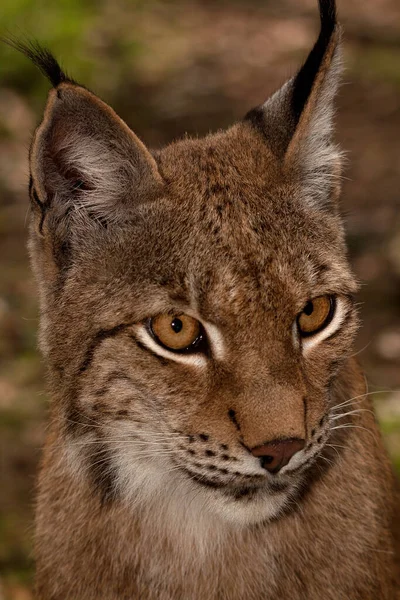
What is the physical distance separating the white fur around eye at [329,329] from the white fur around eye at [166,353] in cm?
41

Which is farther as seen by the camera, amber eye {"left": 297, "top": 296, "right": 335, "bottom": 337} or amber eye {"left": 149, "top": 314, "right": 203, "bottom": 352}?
amber eye {"left": 297, "top": 296, "right": 335, "bottom": 337}

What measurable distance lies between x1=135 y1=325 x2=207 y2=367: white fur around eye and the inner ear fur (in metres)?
0.52

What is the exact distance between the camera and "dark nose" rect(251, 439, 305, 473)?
3.92m

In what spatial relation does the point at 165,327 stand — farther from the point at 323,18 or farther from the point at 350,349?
the point at 323,18

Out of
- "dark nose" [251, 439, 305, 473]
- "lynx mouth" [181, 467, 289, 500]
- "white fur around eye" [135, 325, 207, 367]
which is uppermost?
"white fur around eye" [135, 325, 207, 367]

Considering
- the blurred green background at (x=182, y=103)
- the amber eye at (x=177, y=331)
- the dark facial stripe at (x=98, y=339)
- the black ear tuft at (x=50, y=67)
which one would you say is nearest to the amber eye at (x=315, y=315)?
the amber eye at (x=177, y=331)

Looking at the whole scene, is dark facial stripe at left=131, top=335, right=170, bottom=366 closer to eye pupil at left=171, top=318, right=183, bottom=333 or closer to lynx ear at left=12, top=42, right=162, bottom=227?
eye pupil at left=171, top=318, right=183, bottom=333

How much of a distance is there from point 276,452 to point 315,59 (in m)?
1.52

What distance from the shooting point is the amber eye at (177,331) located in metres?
4.12

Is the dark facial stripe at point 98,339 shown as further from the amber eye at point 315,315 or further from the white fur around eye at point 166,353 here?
the amber eye at point 315,315

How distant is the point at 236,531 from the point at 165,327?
40.8 inches

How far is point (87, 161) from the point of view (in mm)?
4395

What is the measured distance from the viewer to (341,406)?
4.54 metres

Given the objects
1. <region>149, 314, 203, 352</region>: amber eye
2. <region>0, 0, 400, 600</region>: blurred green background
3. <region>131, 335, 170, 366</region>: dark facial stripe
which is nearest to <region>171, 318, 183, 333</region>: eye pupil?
<region>149, 314, 203, 352</region>: amber eye
